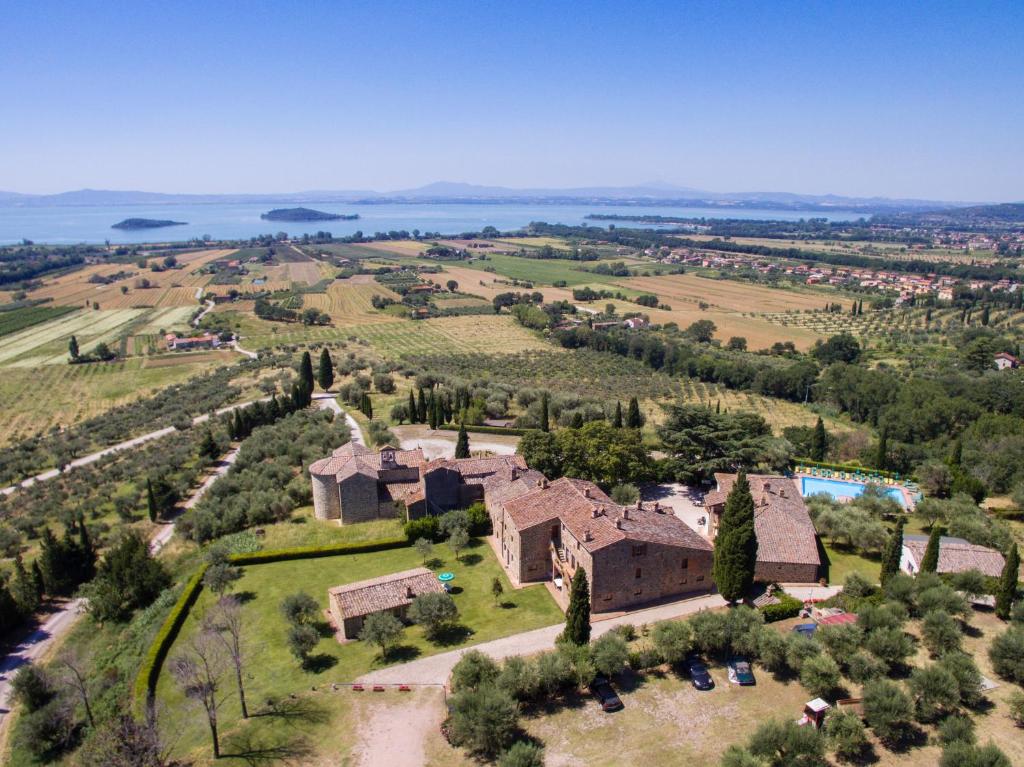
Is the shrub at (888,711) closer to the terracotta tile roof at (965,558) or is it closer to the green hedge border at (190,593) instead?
the terracotta tile roof at (965,558)

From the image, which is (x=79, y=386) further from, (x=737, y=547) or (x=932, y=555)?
(x=932, y=555)

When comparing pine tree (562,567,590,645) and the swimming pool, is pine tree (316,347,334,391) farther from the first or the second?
pine tree (562,567,590,645)

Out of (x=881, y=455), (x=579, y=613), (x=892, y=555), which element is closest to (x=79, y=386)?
(x=579, y=613)

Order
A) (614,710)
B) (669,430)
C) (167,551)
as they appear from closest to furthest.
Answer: (614,710) < (167,551) < (669,430)

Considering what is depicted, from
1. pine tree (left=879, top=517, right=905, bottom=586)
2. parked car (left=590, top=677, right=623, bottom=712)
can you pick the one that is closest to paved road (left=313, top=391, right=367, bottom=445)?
→ parked car (left=590, top=677, right=623, bottom=712)

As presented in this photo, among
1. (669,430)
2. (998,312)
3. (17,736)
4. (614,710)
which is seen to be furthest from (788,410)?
(998,312)

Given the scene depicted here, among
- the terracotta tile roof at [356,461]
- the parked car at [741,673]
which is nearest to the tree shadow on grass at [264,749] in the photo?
the parked car at [741,673]

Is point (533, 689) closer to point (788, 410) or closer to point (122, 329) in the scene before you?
point (788, 410)
